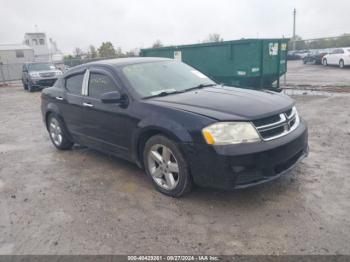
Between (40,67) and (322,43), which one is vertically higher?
(322,43)

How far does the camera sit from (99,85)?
4793 mm

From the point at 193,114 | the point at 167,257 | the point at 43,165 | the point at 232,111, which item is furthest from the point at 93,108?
the point at 167,257

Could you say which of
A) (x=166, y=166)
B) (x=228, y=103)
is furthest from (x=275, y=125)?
(x=166, y=166)

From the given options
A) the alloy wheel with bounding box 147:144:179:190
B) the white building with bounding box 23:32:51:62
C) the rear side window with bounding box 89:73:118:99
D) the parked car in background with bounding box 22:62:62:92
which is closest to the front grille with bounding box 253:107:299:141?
the alloy wheel with bounding box 147:144:179:190

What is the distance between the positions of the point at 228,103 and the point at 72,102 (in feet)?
9.17

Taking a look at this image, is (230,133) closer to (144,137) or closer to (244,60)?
(144,137)

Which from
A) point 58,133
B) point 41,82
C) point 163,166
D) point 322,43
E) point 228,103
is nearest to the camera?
point 228,103

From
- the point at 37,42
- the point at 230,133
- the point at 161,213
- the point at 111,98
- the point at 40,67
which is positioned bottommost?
the point at 161,213

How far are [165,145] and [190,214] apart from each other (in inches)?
32.6

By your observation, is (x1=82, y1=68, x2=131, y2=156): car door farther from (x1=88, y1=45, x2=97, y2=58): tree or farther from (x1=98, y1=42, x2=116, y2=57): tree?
(x1=88, y1=45, x2=97, y2=58): tree

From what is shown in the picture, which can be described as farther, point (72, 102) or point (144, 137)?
point (72, 102)

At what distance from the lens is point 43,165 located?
5.48 meters

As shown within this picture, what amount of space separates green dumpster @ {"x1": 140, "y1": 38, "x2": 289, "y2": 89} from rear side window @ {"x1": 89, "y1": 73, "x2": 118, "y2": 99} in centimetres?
633

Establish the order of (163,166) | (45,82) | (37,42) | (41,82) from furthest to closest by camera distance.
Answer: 1. (37,42)
2. (45,82)
3. (41,82)
4. (163,166)
